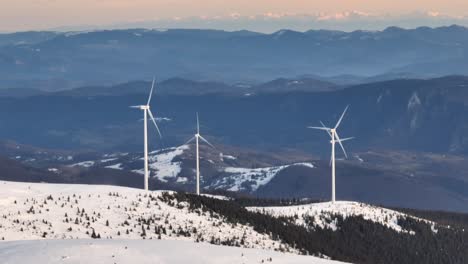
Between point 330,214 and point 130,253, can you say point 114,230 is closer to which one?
point 130,253

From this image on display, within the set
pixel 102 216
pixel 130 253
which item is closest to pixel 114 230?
pixel 102 216

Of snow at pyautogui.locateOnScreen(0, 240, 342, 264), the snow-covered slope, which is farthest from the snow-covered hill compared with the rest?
the snow-covered slope

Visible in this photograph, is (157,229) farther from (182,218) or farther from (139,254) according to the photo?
(139,254)

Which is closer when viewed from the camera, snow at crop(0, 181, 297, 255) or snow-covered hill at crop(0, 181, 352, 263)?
snow-covered hill at crop(0, 181, 352, 263)

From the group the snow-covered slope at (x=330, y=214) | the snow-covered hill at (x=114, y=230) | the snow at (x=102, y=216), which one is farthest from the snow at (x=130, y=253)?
the snow-covered slope at (x=330, y=214)

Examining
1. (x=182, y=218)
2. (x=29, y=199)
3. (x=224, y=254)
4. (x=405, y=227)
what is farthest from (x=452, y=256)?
(x=224, y=254)

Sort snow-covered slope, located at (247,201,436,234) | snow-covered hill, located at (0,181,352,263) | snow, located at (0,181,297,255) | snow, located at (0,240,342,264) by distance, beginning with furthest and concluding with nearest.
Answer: snow-covered slope, located at (247,201,436,234) < snow, located at (0,181,297,255) < snow-covered hill, located at (0,181,352,263) < snow, located at (0,240,342,264)

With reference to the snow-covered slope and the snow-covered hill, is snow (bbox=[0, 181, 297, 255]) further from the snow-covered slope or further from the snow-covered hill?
the snow-covered slope
